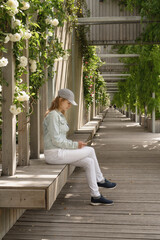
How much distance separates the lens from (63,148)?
3.88 meters

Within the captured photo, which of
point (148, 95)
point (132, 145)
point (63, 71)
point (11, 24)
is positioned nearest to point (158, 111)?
point (148, 95)

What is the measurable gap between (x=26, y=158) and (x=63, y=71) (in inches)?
138

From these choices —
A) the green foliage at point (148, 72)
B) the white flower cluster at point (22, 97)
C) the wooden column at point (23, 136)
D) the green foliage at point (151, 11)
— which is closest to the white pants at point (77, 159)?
the wooden column at point (23, 136)

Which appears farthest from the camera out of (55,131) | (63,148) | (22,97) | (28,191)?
(63,148)

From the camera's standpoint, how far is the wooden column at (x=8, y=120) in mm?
3264

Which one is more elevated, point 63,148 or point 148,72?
point 148,72

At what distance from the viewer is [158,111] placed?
13.0m

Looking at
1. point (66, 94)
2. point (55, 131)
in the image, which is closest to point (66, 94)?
point (66, 94)

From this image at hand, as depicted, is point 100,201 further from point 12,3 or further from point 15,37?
point 12,3

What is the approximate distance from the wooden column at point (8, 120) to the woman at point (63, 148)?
0.60m

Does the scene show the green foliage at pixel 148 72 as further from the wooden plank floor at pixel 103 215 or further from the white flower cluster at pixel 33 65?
the white flower cluster at pixel 33 65

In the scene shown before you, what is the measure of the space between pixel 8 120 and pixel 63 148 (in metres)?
0.83

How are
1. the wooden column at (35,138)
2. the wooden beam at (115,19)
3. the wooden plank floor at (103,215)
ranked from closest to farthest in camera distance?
the wooden plank floor at (103,215) < the wooden column at (35,138) < the wooden beam at (115,19)

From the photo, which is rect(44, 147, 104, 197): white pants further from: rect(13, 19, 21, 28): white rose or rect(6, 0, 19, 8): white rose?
rect(6, 0, 19, 8): white rose
